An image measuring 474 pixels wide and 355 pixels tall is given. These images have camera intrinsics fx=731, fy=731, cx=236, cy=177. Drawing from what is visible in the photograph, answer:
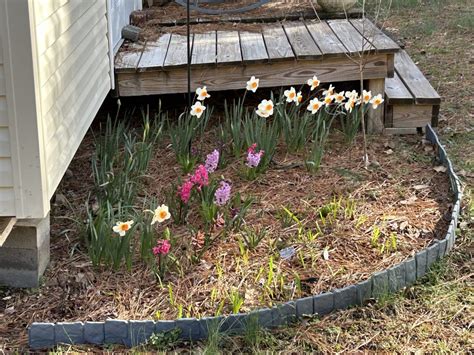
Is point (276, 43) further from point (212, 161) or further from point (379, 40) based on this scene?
point (212, 161)

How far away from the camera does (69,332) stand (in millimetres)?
2711

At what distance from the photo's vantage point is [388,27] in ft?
26.0

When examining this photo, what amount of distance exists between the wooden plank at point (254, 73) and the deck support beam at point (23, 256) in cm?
172

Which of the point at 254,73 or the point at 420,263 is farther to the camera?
the point at 254,73

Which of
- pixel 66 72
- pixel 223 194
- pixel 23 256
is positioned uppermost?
pixel 66 72

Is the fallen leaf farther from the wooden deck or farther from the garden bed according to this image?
the wooden deck

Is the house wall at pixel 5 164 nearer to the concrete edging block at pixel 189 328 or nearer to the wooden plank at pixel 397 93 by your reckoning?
the concrete edging block at pixel 189 328

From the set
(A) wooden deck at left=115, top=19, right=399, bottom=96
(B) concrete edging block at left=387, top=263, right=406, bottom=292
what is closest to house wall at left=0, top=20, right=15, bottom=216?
(B) concrete edging block at left=387, top=263, right=406, bottom=292

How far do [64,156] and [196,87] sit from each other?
4.81 feet

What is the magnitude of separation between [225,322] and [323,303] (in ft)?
1.34

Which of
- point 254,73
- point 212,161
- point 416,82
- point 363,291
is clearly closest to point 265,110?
point 212,161

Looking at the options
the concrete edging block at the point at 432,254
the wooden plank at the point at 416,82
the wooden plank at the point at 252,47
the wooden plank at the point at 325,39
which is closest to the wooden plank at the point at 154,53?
the wooden plank at the point at 252,47

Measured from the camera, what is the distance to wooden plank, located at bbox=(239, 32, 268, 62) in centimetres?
459

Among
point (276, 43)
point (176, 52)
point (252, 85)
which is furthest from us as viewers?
point (276, 43)
